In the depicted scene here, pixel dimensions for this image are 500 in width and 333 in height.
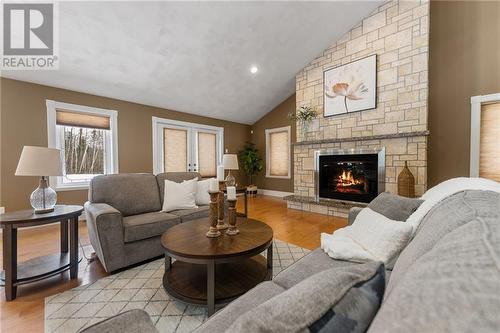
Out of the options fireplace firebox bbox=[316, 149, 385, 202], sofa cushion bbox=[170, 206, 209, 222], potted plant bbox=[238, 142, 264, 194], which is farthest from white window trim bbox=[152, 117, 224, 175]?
fireplace firebox bbox=[316, 149, 385, 202]

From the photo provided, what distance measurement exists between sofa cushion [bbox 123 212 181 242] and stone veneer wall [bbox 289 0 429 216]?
10.2 feet

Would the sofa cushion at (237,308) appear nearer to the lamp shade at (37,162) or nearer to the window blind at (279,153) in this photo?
the lamp shade at (37,162)

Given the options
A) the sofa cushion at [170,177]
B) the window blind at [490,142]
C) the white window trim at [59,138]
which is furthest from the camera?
the white window trim at [59,138]

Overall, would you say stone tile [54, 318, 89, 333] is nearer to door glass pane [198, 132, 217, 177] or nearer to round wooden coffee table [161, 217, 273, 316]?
round wooden coffee table [161, 217, 273, 316]

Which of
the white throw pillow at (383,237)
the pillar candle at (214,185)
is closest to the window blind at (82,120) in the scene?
the pillar candle at (214,185)

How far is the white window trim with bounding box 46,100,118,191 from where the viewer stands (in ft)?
11.7

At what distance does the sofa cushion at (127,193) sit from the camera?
252 centimetres

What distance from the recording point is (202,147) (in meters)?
5.97

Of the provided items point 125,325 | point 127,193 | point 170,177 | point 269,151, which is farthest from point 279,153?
point 125,325

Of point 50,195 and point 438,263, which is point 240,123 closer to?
point 50,195

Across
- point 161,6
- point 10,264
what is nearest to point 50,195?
point 10,264

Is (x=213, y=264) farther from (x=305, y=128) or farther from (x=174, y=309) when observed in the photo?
(x=305, y=128)

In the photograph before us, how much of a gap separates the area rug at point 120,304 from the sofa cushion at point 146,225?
352 mm

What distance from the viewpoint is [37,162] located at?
185 centimetres
